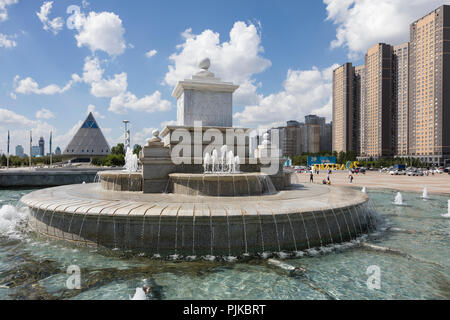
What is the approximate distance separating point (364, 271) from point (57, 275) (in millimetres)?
7145

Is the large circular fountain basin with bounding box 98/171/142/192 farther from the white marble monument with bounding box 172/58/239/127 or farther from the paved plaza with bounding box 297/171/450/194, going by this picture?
the paved plaza with bounding box 297/171/450/194

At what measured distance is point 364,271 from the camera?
6.34 m

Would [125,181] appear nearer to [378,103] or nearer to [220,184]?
[220,184]

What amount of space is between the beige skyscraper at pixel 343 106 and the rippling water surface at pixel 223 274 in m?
117

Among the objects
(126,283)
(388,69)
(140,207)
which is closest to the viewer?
(126,283)

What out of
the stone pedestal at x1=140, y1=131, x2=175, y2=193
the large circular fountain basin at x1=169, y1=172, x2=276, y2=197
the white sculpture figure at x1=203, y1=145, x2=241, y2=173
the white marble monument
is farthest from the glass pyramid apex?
the large circular fountain basin at x1=169, y1=172, x2=276, y2=197

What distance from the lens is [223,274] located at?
6086mm

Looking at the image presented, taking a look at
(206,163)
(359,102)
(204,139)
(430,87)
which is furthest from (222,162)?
(359,102)

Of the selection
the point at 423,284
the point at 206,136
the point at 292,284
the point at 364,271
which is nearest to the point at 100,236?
the point at 292,284

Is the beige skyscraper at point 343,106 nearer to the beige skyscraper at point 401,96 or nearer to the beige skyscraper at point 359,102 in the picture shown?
the beige skyscraper at point 359,102

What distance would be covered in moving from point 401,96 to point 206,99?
112 m

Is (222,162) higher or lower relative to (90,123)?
lower
